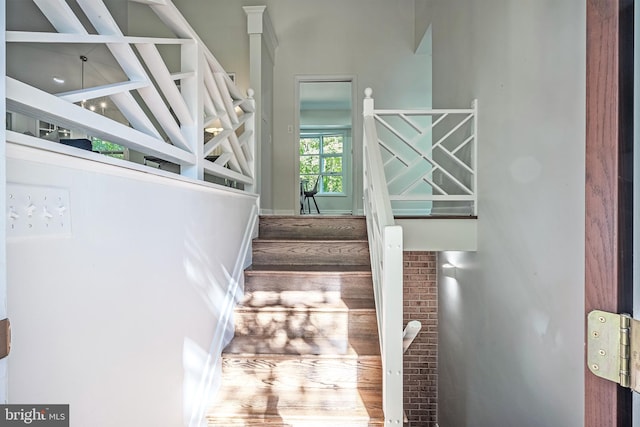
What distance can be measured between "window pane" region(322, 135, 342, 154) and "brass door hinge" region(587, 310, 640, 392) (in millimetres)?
9679

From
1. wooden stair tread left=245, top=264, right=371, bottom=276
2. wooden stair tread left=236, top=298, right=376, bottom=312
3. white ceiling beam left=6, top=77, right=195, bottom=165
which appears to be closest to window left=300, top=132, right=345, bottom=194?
wooden stair tread left=245, top=264, right=371, bottom=276

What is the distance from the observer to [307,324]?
2234 mm

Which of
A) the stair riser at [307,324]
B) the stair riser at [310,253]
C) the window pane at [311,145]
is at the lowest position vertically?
the stair riser at [307,324]

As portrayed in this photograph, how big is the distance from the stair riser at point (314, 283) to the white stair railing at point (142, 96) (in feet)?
2.42

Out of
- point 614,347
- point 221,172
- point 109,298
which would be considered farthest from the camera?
point 221,172

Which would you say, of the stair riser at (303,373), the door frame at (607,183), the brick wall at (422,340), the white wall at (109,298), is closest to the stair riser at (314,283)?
the stair riser at (303,373)

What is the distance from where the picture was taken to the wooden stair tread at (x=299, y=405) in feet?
5.81

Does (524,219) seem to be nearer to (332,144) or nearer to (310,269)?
(310,269)

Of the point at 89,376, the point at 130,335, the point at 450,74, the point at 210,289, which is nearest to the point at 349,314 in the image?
the point at 210,289

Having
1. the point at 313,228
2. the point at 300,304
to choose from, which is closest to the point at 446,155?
the point at 313,228

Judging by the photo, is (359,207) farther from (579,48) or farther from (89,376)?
(89,376)

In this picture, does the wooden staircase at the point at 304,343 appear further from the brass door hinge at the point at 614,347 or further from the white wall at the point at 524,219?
the brass door hinge at the point at 614,347

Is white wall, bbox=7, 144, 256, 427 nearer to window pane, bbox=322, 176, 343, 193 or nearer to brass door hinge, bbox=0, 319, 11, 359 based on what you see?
brass door hinge, bbox=0, 319, 11, 359
